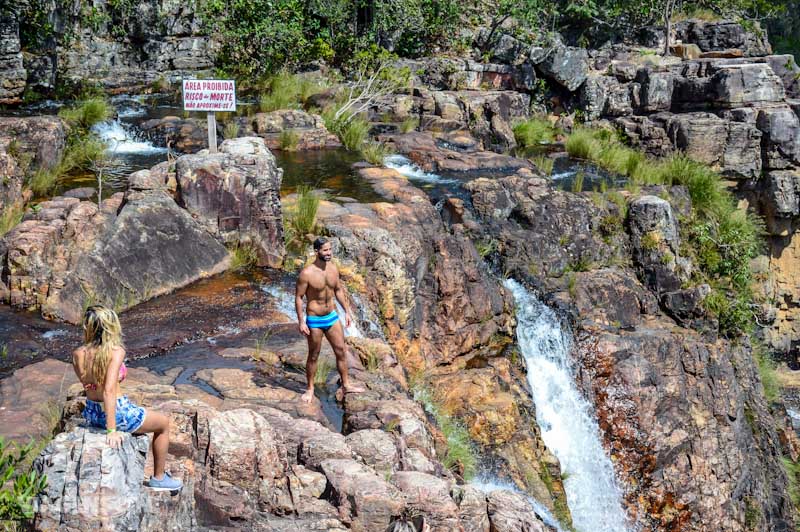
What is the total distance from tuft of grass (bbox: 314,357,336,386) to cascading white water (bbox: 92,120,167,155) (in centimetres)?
774

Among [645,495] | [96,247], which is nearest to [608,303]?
[645,495]

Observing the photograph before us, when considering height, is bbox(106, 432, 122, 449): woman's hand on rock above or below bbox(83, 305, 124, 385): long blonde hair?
below

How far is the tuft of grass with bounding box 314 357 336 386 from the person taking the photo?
6977 mm

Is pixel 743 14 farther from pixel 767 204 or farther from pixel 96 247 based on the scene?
pixel 96 247

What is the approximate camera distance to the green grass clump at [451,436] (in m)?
7.01

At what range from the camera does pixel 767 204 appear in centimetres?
1789

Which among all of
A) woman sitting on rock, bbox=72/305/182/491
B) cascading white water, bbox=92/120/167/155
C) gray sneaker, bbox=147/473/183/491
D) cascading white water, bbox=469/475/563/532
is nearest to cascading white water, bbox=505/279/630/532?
cascading white water, bbox=469/475/563/532

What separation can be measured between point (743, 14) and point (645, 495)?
18.0m

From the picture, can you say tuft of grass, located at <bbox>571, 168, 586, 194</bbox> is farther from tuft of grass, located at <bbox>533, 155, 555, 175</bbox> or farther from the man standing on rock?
the man standing on rock

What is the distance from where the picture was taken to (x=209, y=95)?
9.91 metres

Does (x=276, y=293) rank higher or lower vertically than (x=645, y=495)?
A: higher

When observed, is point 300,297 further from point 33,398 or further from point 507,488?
point 507,488

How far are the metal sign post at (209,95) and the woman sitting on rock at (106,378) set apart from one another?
5.93m

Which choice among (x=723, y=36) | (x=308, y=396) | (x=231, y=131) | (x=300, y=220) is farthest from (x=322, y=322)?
(x=723, y=36)
